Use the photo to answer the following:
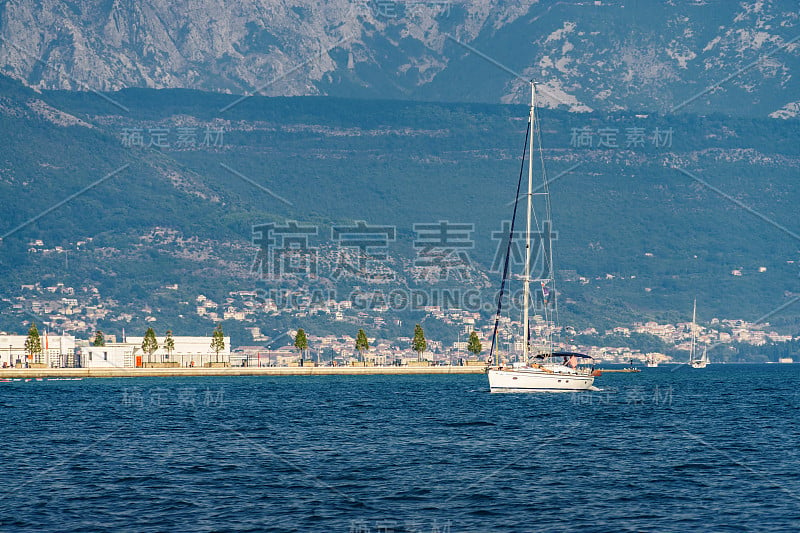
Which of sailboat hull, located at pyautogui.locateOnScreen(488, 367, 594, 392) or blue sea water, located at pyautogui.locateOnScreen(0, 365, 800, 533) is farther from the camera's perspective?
sailboat hull, located at pyautogui.locateOnScreen(488, 367, 594, 392)

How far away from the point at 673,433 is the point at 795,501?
83.2 feet

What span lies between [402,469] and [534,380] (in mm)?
45585

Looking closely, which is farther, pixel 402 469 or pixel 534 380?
pixel 534 380

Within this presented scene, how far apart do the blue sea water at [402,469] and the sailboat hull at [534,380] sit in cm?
515

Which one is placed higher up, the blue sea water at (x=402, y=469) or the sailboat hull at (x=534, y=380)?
Result: the sailboat hull at (x=534, y=380)

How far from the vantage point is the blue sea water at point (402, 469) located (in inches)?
1718

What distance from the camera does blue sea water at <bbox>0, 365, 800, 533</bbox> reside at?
4362 centimetres

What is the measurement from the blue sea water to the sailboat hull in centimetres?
515

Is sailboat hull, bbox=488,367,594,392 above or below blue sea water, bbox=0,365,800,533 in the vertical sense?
above

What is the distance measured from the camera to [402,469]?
54750mm

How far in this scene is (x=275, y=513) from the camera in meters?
44.5

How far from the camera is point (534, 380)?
325 feet

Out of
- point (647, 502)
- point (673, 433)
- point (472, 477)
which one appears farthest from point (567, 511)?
point (673, 433)

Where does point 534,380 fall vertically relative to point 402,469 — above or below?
above
